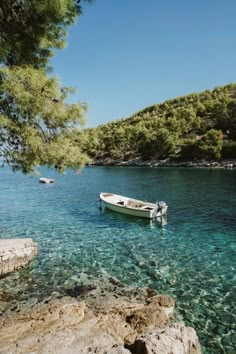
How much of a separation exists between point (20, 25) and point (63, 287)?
1213 cm

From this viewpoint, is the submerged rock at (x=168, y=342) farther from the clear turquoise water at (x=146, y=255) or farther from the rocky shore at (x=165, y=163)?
the rocky shore at (x=165, y=163)

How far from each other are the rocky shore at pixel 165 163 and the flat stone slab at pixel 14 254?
65.6 m

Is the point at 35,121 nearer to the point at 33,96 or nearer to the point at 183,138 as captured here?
the point at 33,96

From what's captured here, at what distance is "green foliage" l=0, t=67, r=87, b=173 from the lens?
1086cm

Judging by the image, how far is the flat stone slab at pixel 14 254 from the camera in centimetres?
1583

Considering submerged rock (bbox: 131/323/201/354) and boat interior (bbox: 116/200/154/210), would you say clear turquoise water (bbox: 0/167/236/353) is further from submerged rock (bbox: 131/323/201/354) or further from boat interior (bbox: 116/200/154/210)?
boat interior (bbox: 116/200/154/210)

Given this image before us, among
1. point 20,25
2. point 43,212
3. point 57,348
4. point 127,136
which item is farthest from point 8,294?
point 127,136

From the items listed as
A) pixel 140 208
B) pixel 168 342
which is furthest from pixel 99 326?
pixel 140 208

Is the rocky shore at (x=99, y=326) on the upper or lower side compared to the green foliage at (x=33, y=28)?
lower

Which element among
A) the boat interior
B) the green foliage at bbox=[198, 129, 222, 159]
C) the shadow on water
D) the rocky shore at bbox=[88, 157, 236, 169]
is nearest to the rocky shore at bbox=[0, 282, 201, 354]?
the shadow on water

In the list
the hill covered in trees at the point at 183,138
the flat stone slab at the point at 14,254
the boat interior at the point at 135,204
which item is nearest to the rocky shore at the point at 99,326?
the flat stone slab at the point at 14,254

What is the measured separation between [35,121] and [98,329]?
8.28m

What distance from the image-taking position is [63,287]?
14016mm

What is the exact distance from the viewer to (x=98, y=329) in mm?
9492
